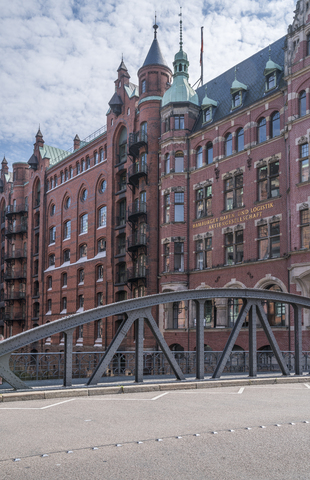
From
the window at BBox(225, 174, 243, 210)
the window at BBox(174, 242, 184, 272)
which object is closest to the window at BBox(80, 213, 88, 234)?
the window at BBox(174, 242, 184, 272)

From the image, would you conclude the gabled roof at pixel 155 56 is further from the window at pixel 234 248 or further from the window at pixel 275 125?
the window at pixel 234 248

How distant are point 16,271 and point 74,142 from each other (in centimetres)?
1621

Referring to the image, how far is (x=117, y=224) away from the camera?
1540 inches

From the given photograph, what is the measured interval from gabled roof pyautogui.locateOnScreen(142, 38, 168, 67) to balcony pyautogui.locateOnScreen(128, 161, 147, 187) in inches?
285

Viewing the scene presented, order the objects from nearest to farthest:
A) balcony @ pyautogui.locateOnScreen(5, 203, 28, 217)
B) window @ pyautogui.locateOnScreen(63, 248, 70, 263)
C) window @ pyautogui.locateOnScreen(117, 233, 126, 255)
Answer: window @ pyautogui.locateOnScreen(117, 233, 126, 255)
window @ pyautogui.locateOnScreen(63, 248, 70, 263)
balcony @ pyautogui.locateOnScreen(5, 203, 28, 217)

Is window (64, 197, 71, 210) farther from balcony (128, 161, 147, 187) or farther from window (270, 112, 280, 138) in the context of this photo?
window (270, 112, 280, 138)

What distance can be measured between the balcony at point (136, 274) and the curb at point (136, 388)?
19019mm

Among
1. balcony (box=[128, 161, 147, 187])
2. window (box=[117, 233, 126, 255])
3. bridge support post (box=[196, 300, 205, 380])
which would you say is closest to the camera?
bridge support post (box=[196, 300, 205, 380])

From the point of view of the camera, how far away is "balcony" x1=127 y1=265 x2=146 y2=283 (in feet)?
109

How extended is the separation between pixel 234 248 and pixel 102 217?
16.7m

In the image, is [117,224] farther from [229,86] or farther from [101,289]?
[229,86]

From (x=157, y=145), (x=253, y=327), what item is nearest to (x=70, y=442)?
(x=253, y=327)

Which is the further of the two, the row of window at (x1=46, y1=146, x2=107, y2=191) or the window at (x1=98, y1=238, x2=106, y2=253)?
the row of window at (x1=46, y1=146, x2=107, y2=191)

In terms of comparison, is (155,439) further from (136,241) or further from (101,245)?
(101,245)
